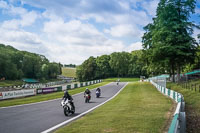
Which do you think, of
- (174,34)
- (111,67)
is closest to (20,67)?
(111,67)

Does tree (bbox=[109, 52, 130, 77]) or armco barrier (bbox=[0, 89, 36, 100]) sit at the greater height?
tree (bbox=[109, 52, 130, 77])

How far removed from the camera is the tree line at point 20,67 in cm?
9406

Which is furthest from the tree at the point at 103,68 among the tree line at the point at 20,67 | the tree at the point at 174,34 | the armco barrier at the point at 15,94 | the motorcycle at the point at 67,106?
the motorcycle at the point at 67,106

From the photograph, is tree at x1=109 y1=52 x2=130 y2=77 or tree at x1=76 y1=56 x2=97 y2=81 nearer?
tree at x1=76 y1=56 x2=97 y2=81

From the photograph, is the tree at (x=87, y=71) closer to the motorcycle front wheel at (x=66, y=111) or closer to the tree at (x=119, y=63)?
the tree at (x=119, y=63)

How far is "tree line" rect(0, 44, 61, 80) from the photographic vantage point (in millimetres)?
94062

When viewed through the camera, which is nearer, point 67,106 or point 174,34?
point 67,106

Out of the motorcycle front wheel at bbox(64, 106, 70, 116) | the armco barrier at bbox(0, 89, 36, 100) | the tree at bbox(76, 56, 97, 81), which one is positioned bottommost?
the armco barrier at bbox(0, 89, 36, 100)

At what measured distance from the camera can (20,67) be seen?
4624 inches

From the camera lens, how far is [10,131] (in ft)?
27.9

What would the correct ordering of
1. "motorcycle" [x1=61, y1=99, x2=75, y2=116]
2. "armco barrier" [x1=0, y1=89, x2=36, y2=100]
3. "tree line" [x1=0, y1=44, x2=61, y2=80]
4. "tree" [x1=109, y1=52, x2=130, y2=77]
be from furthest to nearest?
"tree" [x1=109, y1=52, x2=130, y2=77]
"tree line" [x1=0, y1=44, x2=61, y2=80]
"armco barrier" [x1=0, y1=89, x2=36, y2=100]
"motorcycle" [x1=61, y1=99, x2=75, y2=116]

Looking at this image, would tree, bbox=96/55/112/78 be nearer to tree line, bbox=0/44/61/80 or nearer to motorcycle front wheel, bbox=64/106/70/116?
tree line, bbox=0/44/61/80

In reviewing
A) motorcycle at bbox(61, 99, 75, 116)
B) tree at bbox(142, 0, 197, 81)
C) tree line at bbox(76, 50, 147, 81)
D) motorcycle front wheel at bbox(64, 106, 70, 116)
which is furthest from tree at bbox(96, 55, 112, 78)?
motorcycle front wheel at bbox(64, 106, 70, 116)

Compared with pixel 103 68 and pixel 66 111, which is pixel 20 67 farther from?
pixel 66 111
